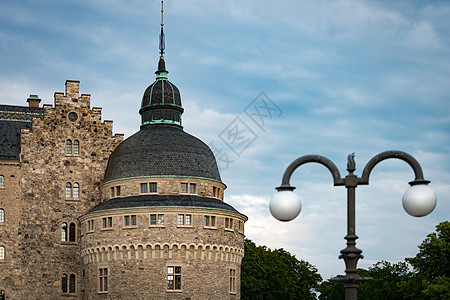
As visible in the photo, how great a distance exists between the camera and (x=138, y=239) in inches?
2648

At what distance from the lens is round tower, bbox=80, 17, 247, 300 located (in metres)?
67.1

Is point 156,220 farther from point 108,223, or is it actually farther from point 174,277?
point 174,277

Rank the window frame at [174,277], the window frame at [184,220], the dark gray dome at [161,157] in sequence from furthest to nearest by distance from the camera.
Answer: the dark gray dome at [161,157]
the window frame at [184,220]
the window frame at [174,277]

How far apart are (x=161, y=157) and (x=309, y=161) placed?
54011 mm

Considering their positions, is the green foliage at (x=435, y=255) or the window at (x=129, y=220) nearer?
the window at (x=129, y=220)

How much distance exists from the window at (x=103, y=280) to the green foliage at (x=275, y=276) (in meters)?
25.2

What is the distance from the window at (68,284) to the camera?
7325 centimetres

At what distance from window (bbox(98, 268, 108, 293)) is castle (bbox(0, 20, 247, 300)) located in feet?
0.33

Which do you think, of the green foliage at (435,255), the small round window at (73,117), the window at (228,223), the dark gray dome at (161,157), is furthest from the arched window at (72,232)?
the green foliage at (435,255)

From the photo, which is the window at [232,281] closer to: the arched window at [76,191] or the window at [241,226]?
the window at [241,226]

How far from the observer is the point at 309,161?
1859cm

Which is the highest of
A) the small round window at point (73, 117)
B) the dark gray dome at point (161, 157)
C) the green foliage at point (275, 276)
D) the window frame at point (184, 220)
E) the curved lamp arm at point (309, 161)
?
the small round window at point (73, 117)

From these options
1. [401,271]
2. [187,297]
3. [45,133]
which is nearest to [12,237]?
[45,133]

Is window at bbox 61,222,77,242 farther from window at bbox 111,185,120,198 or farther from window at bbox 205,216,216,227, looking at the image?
window at bbox 205,216,216,227
